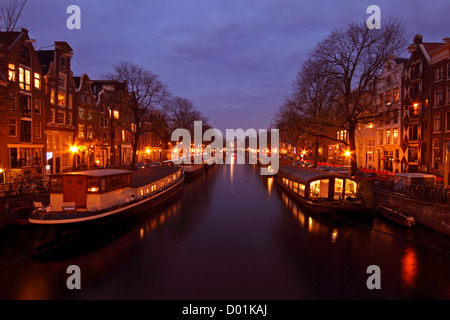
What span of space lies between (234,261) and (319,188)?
44.5 ft

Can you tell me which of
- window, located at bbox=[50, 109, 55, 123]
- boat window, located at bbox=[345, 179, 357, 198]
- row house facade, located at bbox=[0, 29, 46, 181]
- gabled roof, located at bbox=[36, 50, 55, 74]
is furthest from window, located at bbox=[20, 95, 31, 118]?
boat window, located at bbox=[345, 179, 357, 198]

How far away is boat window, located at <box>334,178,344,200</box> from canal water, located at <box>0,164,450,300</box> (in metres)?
2.42

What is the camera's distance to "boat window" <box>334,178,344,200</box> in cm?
2477

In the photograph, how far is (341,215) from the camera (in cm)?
2348

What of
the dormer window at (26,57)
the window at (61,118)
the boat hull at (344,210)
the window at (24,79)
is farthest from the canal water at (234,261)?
the window at (61,118)

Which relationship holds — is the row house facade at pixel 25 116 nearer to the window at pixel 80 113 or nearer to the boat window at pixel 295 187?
the window at pixel 80 113

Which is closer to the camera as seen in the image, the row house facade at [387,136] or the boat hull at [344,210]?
the boat hull at [344,210]

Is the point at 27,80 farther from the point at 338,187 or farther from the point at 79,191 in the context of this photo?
the point at 338,187

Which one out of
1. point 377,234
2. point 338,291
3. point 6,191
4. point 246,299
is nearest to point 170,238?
point 246,299

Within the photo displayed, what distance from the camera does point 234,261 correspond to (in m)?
15.0

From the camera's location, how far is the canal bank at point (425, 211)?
734 inches

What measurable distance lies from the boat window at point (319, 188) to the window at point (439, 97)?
23.2 m
